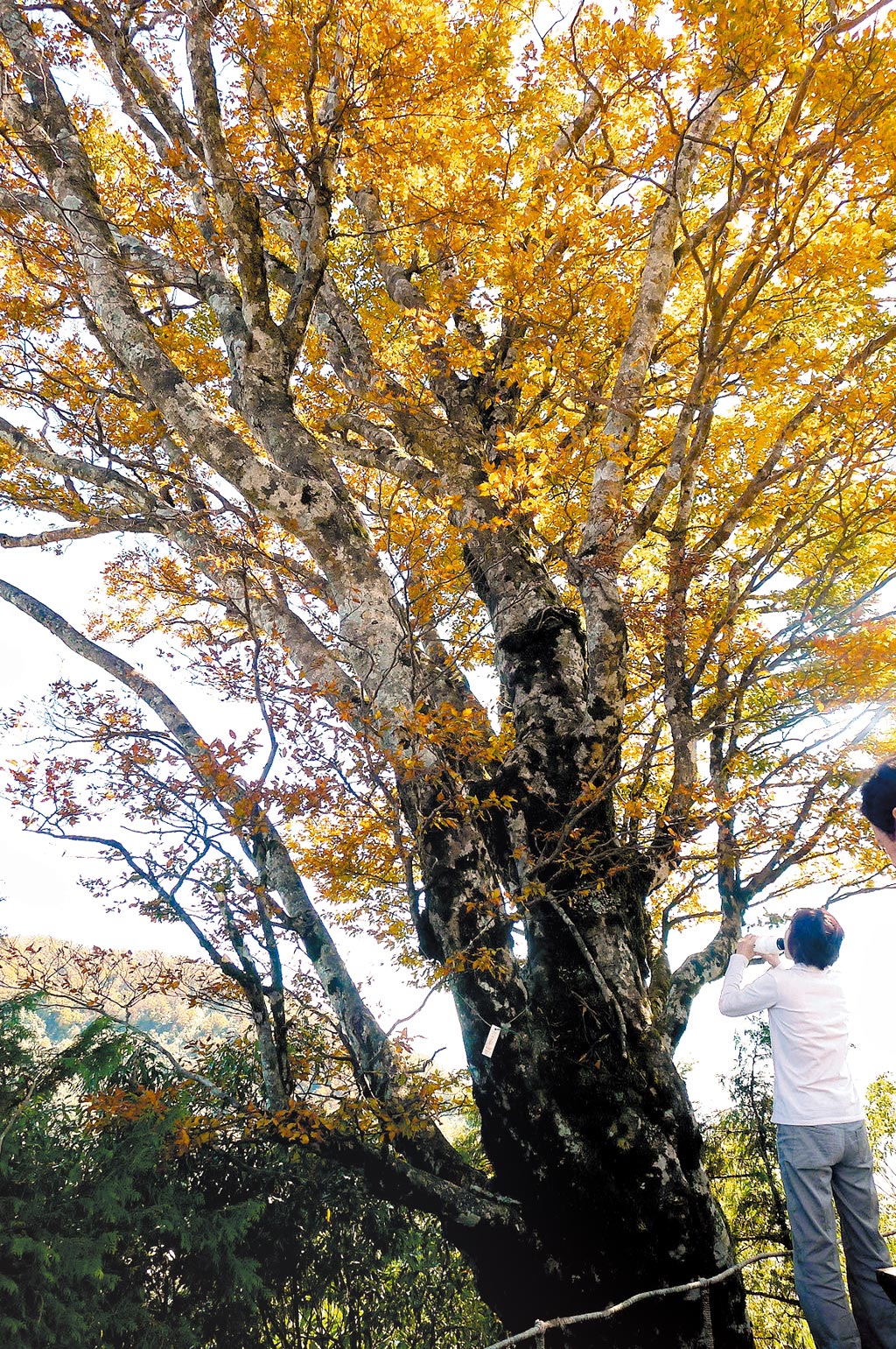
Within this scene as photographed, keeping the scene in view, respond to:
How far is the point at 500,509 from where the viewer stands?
509 centimetres

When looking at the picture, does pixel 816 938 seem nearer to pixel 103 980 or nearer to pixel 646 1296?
pixel 646 1296

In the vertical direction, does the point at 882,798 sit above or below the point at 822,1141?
Result: above

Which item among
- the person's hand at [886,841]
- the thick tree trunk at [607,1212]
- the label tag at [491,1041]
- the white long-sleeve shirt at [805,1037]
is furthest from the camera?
the label tag at [491,1041]

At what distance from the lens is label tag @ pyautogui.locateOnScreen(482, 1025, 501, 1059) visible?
3797mm

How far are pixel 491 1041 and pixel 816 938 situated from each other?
1.71m

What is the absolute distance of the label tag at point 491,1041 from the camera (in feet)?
12.5

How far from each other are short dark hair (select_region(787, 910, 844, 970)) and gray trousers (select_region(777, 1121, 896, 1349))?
0.63 m

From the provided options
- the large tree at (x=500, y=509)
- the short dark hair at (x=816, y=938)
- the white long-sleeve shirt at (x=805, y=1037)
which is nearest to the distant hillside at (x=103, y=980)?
the large tree at (x=500, y=509)

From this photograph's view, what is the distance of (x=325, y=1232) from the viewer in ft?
13.1

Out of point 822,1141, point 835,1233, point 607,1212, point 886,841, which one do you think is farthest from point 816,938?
point 607,1212

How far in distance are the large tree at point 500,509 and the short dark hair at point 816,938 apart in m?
1.03

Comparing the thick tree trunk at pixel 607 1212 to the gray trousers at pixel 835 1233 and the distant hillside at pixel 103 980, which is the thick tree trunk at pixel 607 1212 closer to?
the gray trousers at pixel 835 1233

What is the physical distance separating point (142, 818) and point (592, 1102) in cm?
285

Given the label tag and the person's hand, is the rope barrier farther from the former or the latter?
the person's hand
